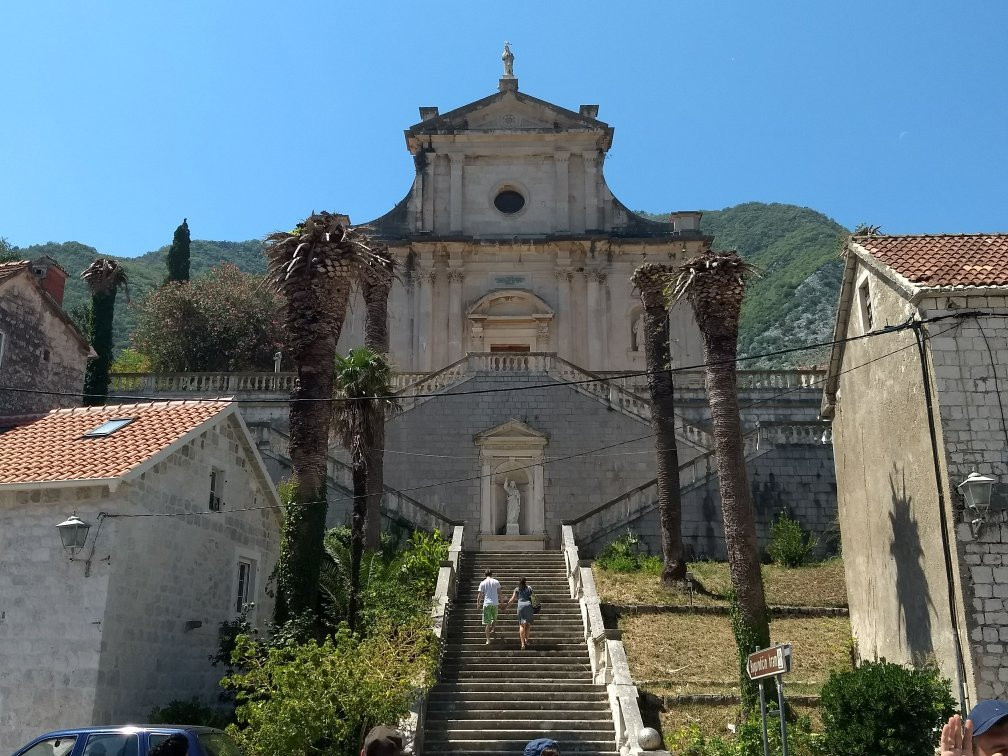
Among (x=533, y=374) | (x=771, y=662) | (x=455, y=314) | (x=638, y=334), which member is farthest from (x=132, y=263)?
(x=771, y=662)

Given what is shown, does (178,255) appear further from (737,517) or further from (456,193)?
(737,517)

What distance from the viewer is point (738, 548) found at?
57.0 ft

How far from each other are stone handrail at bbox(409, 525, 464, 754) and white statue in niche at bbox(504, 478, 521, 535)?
2.66 m

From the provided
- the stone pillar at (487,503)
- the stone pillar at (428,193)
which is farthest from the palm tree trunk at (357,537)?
the stone pillar at (428,193)

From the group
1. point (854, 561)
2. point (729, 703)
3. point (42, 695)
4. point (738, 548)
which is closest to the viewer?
point (42, 695)

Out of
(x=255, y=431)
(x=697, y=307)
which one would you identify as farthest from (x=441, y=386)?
(x=697, y=307)

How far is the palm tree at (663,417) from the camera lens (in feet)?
74.4

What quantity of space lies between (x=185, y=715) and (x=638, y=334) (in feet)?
93.1

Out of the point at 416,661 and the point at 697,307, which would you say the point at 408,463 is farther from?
the point at 416,661

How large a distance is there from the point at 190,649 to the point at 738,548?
9.74 meters

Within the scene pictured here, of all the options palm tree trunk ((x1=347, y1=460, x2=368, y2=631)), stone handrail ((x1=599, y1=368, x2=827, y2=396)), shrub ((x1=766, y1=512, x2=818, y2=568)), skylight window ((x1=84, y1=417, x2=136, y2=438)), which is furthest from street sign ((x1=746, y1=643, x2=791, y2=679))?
stone handrail ((x1=599, y1=368, x2=827, y2=396))

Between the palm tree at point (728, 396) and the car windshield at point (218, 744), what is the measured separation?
366 inches

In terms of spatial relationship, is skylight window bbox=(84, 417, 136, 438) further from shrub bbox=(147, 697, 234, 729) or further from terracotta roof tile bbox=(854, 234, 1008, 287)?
terracotta roof tile bbox=(854, 234, 1008, 287)

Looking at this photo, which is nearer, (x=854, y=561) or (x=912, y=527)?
(x=912, y=527)
